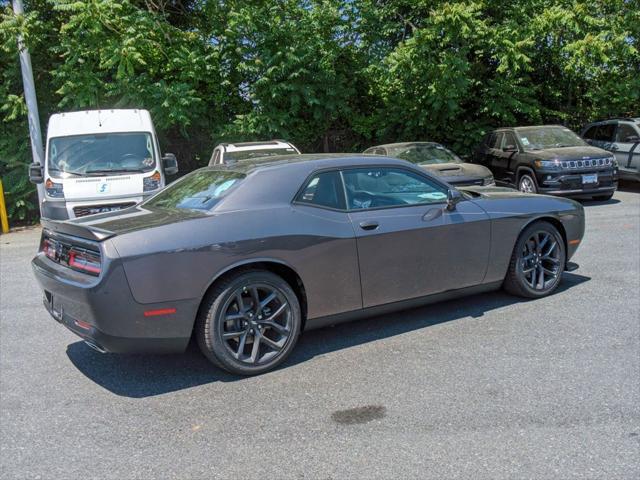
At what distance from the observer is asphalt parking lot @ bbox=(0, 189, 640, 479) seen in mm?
2980

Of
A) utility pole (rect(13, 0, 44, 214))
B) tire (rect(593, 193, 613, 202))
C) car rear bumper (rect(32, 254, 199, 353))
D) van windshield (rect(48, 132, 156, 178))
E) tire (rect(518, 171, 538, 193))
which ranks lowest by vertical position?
tire (rect(593, 193, 613, 202))

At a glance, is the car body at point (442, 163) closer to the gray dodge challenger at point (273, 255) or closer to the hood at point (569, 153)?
the hood at point (569, 153)

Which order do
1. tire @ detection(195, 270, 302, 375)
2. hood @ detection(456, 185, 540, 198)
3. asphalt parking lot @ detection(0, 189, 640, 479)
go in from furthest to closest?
hood @ detection(456, 185, 540, 198) → tire @ detection(195, 270, 302, 375) → asphalt parking lot @ detection(0, 189, 640, 479)

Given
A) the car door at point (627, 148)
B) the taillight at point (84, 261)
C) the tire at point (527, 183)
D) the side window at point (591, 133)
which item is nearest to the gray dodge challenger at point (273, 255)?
the taillight at point (84, 261)

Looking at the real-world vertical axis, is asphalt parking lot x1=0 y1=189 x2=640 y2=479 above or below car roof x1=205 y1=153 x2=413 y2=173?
below

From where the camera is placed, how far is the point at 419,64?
14.0 metres

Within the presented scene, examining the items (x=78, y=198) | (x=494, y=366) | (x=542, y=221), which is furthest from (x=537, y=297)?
(x=78, y=198)

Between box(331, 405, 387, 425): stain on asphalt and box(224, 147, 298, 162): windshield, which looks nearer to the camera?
box(331, 405, 387, 425): stain on asphalt

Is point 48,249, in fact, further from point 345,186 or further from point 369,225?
point 369,225

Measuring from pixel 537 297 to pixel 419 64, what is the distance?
382 inches

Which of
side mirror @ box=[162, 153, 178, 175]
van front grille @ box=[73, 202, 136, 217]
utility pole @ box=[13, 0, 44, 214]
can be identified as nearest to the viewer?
van front grille @ box=[73, 202, 136, 217]

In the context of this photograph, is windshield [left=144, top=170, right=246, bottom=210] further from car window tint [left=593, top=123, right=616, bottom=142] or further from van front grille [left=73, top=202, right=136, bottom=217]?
car window tint [left=593, top=123, right=616, bottom=142]

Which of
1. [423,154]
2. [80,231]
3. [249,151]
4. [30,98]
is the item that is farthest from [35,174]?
[423,154]

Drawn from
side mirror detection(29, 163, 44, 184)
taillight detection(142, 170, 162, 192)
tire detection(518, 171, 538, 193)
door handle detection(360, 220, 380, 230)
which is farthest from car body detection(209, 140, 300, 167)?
door handle detection(360, 220, 380, 230)
